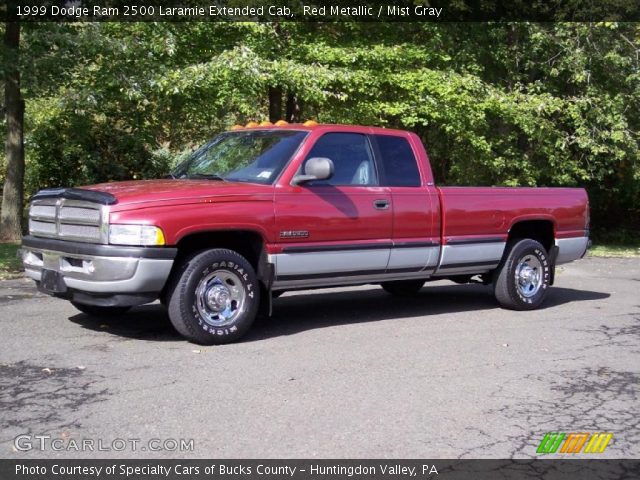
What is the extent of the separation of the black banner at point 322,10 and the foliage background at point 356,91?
8.6 inches

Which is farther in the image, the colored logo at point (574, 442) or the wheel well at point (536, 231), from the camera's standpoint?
the wheel well at point (536, 231)

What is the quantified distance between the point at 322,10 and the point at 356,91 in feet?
5.99

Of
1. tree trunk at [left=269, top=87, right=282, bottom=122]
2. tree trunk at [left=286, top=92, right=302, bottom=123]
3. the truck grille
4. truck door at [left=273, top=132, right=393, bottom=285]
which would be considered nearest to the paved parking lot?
truck door at [left=273, top=132, right=393, bottom=285]

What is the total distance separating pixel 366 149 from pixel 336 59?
25.2 feet

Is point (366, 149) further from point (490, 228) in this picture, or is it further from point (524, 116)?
point (524, 116)

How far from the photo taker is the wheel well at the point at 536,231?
31.4ft

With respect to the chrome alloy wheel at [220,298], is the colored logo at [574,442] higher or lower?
lower

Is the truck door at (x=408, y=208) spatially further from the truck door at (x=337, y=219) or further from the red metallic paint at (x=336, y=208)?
the truck door at (x=337, y=219)

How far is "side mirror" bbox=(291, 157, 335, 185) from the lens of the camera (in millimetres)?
7336

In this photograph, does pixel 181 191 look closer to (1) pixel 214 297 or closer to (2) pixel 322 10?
(1) pixel 214 297

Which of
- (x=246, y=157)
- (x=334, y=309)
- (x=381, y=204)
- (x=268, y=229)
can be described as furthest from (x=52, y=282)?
(x=334, y=309)

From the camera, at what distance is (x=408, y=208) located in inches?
324
